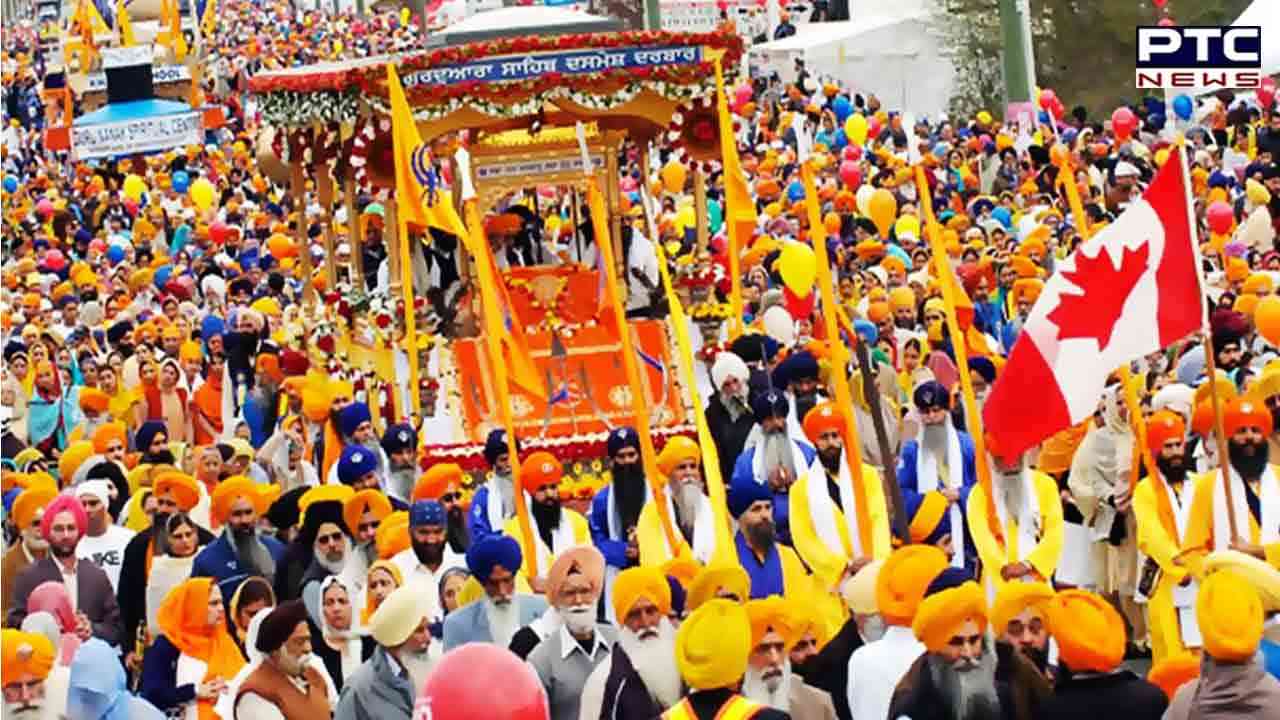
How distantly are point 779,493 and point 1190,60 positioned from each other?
7.41 metres

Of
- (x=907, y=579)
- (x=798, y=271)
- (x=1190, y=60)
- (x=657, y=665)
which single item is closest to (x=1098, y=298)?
(x=907, y=579)

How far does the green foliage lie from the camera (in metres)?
36.3

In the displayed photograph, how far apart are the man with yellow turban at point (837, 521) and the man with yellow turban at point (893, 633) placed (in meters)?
2.18

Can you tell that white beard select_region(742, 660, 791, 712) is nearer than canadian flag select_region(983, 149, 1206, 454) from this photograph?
Yes

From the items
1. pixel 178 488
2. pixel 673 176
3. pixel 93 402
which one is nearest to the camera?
pixel 178 488

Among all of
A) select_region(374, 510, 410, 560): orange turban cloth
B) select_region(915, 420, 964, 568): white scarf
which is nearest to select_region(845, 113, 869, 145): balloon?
select_region(915, 420, 964, 568): white scarf

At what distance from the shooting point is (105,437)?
15.4 metres

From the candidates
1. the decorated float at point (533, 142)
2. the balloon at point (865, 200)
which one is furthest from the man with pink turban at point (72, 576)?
the balloon at point (865, 200)

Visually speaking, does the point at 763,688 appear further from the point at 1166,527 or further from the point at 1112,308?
the point at 1166,527

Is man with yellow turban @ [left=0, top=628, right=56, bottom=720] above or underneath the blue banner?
underneath

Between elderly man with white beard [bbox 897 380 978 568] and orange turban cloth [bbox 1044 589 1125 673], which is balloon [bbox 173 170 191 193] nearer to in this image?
elderly man with white beard [bbox 897 380 978 568]

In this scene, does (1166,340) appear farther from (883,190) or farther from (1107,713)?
(883,190)

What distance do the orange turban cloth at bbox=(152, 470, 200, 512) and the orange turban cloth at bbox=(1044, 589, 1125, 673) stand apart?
19.7ft

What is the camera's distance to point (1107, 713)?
792cm
